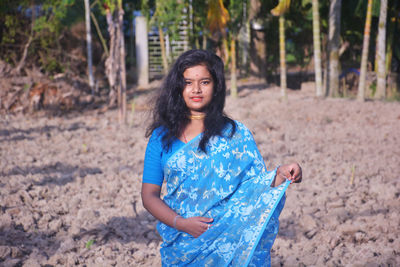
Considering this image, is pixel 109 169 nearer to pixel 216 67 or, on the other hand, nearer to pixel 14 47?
pixel 216 67

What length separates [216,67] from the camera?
1739 millimetres

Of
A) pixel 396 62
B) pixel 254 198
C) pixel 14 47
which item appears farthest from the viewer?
pixel 396 62

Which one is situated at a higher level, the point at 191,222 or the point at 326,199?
the point at 191,222

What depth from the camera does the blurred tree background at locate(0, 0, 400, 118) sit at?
28.6ft

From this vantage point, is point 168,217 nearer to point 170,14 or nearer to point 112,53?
point 112,53

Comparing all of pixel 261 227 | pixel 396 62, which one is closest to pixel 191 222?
pixel 261 227

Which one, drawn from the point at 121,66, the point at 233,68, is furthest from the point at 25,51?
the point at 233,68

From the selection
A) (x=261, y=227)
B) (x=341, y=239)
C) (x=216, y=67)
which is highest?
(x=216, y=67)

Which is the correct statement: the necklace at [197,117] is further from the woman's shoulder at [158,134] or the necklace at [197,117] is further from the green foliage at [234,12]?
the green foliage at [234,12]

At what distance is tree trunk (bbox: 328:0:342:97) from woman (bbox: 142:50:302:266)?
852 cm

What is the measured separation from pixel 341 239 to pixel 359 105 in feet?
18.1

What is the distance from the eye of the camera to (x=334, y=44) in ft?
31.3

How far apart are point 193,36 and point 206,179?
34.7 feet

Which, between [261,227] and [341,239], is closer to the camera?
[261,227]
